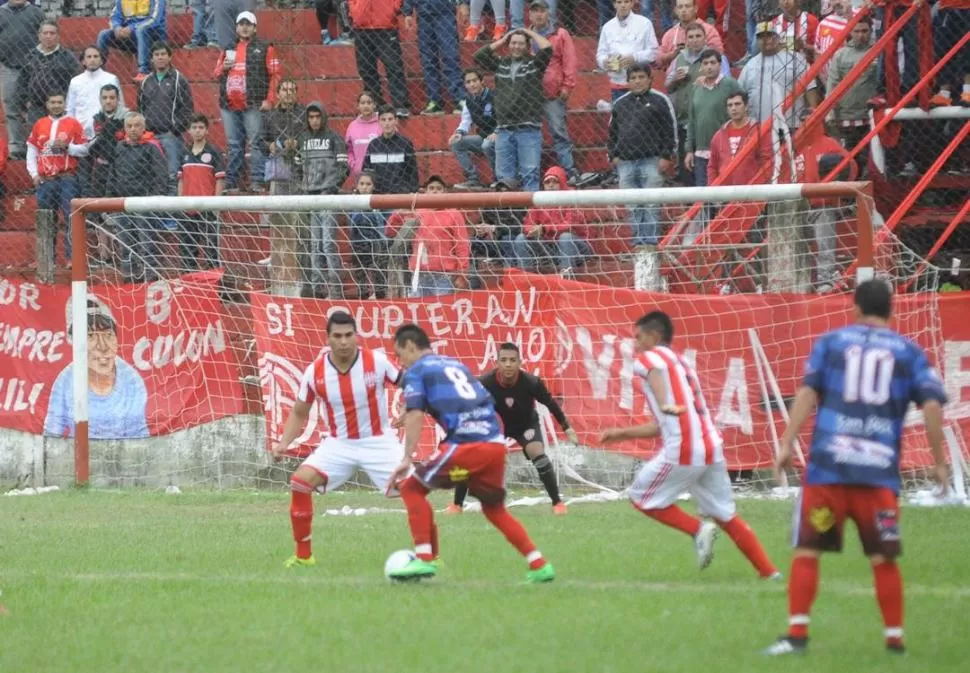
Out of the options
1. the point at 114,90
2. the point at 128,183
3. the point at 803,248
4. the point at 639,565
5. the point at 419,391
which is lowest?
the point at 639,565

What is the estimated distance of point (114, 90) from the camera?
19.0m

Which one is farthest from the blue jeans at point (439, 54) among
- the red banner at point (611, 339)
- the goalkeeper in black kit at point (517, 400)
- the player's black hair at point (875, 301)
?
the player's black hair at point (875, 301)

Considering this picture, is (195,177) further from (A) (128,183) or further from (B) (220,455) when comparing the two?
(B) (220,455)

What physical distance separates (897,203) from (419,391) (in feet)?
29.5

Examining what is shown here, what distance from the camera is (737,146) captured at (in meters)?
16.7

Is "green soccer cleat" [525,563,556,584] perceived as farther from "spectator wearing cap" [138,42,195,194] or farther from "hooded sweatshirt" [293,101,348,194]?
"spectator wearing cap" [138,42,195,194]

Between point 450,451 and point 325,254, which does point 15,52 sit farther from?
point 450,451

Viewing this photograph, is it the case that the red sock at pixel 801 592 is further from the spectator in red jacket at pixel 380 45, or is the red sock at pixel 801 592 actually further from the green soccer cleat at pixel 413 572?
the spectator in red jacket at pixel 380 45

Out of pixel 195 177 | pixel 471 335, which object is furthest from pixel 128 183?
pixel 471 335

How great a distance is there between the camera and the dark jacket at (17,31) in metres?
21.0

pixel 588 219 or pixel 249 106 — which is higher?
pixel 249 106

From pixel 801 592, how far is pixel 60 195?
13317 mm

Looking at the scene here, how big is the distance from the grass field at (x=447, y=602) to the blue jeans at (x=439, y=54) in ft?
24.0

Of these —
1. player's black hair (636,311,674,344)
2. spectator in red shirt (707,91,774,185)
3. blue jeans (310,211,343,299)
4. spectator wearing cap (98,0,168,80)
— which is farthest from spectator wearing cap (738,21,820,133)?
spectator wearing cap (98,0,168,80)
